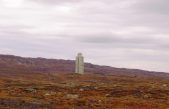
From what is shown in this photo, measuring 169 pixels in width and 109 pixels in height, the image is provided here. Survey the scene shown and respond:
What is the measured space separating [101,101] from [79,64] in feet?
343

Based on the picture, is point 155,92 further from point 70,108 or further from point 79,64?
point 79,64

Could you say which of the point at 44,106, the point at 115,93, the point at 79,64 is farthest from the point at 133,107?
the point at 79,64

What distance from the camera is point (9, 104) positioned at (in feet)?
182

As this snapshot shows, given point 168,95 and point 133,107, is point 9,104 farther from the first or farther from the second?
point 168,95

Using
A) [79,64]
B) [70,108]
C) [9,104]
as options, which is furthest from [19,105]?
[79,64]

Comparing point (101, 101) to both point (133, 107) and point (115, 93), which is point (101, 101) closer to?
point (133, 107)

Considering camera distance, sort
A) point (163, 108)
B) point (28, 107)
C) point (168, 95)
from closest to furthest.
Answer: point (28, 107) → point (163, 108) → point (168, 95)

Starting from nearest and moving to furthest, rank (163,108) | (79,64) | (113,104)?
(163,108) < (113,104) < (79,64)

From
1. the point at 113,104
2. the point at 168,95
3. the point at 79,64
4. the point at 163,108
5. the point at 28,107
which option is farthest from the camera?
the point at 79,64

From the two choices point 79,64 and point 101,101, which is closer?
point 101,101

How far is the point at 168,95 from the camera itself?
3201 inches

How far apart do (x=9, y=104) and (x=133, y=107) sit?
15848 mm

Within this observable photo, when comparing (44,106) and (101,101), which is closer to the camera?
(44,106)

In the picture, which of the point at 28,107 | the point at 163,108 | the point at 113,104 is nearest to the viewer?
the point at 28,107
